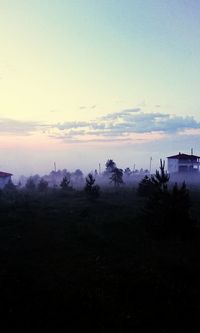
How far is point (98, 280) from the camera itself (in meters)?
10.1

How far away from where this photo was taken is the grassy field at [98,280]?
290 inches

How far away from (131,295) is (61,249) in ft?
19.3

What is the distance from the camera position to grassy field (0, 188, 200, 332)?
736 centimetres

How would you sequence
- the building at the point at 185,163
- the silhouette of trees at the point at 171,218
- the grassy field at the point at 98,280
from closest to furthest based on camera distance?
1. the grassy field at the point at 98,280
2. the silhouette of trees at the point at 171,218
3. the building at the point at 185,163

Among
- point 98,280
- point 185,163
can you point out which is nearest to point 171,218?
→ point 98,280

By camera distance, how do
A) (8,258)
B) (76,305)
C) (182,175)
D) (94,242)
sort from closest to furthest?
(76,305) → (8,258) → (94,242) → (182,175)

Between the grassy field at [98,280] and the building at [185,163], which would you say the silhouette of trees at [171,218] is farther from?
the building at [185,163]

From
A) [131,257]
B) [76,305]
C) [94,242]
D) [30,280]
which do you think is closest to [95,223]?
[94,242]

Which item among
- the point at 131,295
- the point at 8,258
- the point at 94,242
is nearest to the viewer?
the point at 131,295

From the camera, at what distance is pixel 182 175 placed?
77438mm

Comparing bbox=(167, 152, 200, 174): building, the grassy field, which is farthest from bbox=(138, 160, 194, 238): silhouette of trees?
bbox=(167, 152, 200, 174): building

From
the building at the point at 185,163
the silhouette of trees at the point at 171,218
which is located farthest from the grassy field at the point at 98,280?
the building at the point at 185,163

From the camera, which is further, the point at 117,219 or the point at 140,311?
the point at 117,219

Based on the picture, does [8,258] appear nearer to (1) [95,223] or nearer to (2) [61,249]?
(2) [61,249]
